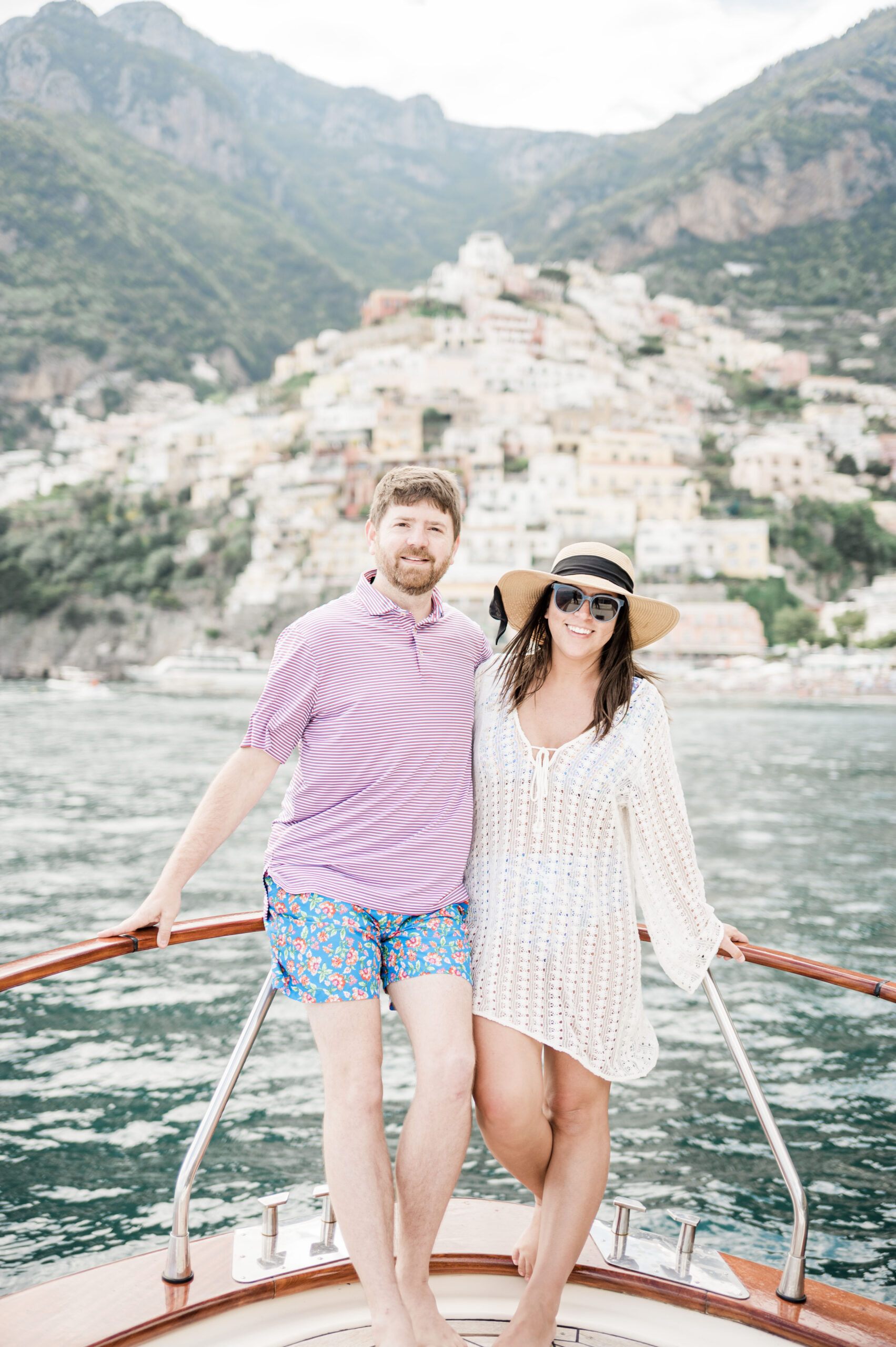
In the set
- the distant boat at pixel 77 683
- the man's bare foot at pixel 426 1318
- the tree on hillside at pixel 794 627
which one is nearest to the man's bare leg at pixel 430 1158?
the man's bare foot at pixel 426 1318

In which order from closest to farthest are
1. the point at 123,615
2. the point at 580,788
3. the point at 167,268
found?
1. the point at 580,788
2. the point at 123,615
3. the point at 167,268

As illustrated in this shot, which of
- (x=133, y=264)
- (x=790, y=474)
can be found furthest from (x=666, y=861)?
(x=133, y=264)

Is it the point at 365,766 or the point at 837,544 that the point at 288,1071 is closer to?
the point at 365,766

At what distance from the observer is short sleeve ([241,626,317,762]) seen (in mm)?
1562

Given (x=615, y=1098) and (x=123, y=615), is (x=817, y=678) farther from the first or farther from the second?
(x=615, y=1098)

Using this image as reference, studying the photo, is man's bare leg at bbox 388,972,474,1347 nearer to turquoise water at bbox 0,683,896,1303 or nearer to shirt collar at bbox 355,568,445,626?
shirt collar at bbox 355,568,445,626

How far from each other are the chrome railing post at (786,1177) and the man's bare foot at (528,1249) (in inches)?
12.7

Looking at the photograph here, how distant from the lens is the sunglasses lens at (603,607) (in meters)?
1.59

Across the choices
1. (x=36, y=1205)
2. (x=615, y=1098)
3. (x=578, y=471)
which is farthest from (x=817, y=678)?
(x=36, y=1205)

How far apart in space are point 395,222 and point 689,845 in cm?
11069

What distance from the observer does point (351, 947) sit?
1.47m

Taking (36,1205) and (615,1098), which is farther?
(615,1098)

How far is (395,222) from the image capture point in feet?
342

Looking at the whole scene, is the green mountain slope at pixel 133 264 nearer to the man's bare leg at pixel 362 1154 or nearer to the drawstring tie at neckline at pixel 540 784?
the drawstring tie at neckline at pixel 540 784
